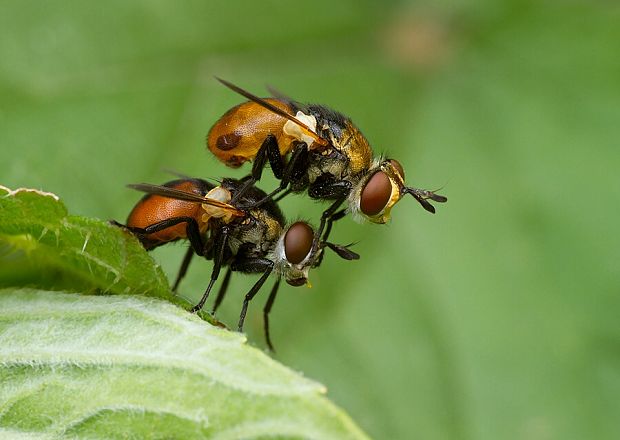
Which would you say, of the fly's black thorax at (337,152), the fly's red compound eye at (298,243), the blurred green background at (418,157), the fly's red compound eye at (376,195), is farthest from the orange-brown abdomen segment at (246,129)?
the blurred green background at (418,157)

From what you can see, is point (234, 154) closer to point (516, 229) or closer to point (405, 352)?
point (405, 352)

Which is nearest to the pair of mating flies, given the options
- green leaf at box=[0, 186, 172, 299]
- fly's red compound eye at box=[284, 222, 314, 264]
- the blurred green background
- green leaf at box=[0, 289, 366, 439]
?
fly's red compound eye at box=[284, 222, 314, 264]

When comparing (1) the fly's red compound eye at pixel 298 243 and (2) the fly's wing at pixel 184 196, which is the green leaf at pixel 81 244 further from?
(1) the fly's red compound eye at pixel 298 243

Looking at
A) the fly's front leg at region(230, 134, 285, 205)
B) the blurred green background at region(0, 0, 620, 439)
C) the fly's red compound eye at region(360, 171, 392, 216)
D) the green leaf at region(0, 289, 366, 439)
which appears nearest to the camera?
the green leaf at region(0, 289, 366, 439)

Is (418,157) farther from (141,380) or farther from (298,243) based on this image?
(141,380)

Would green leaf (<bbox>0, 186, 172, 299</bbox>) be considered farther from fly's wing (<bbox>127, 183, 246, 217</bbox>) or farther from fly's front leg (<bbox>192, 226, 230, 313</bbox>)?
fly's front leg (<bbox>192, 226, 230, 313</bbox>)

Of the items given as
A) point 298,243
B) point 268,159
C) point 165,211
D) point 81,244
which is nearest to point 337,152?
point 268,159
